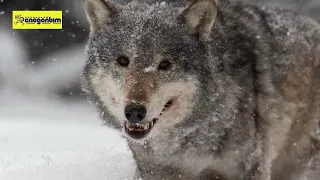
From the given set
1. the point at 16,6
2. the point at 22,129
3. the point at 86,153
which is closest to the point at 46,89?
the point at 16,6

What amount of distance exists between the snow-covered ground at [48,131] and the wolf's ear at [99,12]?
0.80 metres

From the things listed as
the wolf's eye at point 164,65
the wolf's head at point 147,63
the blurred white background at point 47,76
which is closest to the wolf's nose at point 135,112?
the wolf's head at point 147,63

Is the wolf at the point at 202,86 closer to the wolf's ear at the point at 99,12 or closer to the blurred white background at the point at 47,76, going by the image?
the wolf's ear at the point at 99,12

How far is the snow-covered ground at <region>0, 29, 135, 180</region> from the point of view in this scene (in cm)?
584

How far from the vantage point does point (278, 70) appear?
4.41 metres

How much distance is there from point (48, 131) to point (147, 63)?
7510mm

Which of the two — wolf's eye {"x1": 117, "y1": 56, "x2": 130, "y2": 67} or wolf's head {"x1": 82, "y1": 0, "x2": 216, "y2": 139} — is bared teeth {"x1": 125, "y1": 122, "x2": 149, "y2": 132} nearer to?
wolf's head {"x1": 82, "y1": 0, "x2": 216, "y2": 139}

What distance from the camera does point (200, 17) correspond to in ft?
12.7

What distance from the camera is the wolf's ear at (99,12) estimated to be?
404 centimetres

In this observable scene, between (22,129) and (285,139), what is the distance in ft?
24.5

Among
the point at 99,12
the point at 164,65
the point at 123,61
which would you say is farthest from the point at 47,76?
the point at 164,65

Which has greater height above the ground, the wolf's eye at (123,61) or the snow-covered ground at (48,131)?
the wolf's eye at (123,61)

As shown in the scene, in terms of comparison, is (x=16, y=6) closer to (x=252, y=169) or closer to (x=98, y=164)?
(x=98, y=164)

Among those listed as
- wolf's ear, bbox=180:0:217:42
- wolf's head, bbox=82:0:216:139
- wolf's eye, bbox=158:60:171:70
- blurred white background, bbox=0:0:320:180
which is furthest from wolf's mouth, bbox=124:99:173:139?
blurred white background, bbox=0:0:320:180
